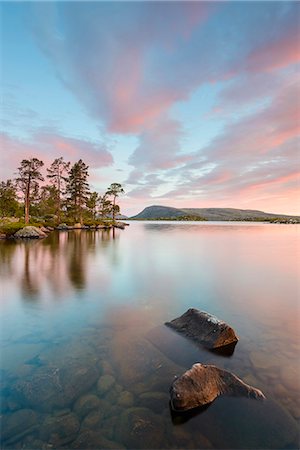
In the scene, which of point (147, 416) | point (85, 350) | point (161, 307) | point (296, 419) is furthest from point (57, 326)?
point (296, 419)

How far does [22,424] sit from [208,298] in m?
10.7

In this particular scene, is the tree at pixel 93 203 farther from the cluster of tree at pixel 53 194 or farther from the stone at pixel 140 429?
the stone at pixel 140 429

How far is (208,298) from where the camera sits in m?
13.9

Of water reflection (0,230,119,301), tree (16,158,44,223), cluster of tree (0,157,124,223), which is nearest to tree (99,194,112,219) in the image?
cluster of tree (0,157,124,223)

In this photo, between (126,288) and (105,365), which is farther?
(126,288)

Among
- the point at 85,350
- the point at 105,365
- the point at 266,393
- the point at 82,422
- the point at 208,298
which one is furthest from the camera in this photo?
the point at 208,298

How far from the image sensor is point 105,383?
20.5 feet

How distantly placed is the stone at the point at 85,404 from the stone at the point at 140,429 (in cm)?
74

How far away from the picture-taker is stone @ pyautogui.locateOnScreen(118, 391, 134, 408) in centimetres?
553

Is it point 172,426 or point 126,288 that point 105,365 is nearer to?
point 172,426

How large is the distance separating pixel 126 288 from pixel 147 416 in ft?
34.8

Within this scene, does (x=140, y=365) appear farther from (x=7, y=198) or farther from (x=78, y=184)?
(x=7, y=198)

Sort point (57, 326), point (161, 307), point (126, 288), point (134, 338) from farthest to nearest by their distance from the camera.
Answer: point (126, 288) → point (161, 307) → point (57, 326) → point (134, 338)

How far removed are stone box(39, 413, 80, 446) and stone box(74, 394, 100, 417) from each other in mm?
149
